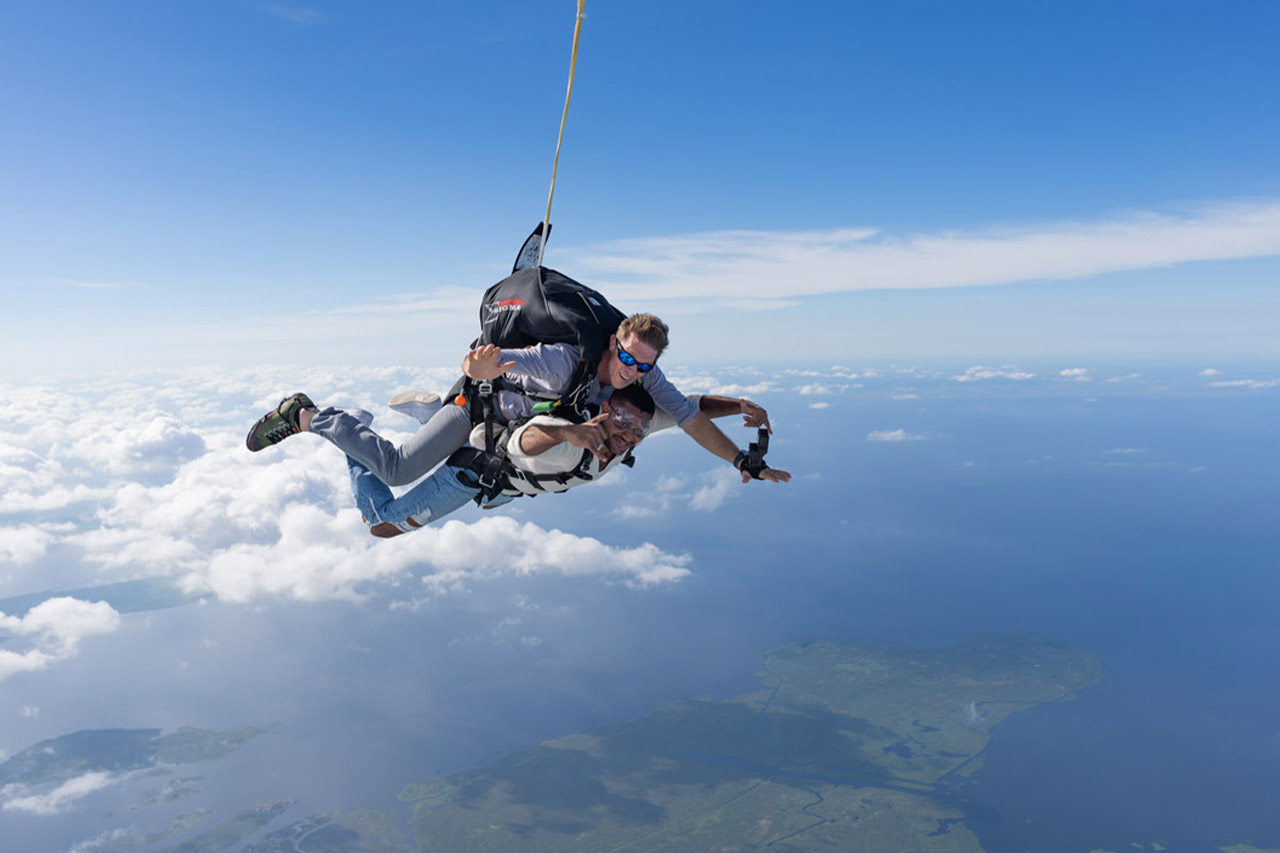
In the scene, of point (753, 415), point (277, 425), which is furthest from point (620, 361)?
point (277, 425)

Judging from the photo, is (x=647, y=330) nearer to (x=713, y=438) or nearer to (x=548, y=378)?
(x=548, y=378)

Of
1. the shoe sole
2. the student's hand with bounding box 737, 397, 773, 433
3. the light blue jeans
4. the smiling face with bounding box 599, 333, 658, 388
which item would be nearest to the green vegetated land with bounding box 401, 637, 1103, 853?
the light blue jeans

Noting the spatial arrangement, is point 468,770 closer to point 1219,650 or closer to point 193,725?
point 193,725

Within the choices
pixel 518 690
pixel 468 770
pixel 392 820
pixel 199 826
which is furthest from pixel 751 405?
pixel 518 690

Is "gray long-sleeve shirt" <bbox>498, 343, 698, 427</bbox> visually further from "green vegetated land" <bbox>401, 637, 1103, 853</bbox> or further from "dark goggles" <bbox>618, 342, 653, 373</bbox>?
"green vegetated land" <bbox>401, 637, 1103, 853</bbox>

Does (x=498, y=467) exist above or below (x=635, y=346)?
below

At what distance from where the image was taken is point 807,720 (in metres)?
149

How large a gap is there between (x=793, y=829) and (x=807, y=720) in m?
35.6

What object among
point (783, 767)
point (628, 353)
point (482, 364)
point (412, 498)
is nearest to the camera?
point (482, 364)

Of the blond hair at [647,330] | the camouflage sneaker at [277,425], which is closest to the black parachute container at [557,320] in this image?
the blond hair at [647,330]

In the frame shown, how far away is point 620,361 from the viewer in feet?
11.2

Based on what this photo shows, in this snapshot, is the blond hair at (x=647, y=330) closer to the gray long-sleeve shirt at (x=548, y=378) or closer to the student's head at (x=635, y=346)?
the student's head at (x=635, y=346)

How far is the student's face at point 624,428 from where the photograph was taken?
11.4 feet

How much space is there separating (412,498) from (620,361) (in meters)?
2.04
